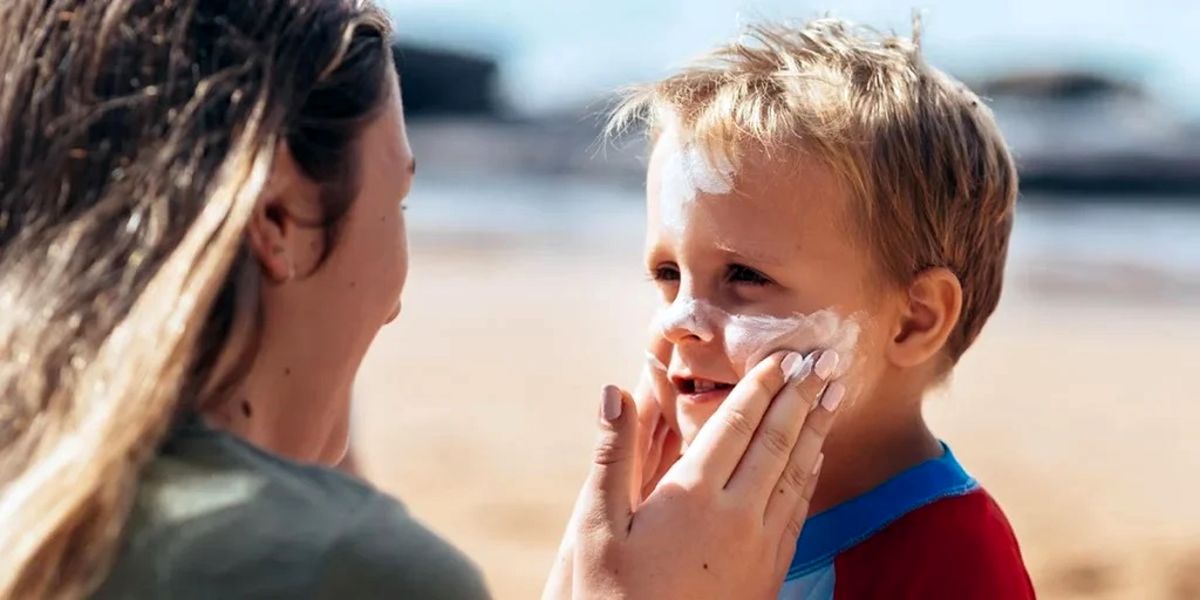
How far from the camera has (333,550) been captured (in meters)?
1.82

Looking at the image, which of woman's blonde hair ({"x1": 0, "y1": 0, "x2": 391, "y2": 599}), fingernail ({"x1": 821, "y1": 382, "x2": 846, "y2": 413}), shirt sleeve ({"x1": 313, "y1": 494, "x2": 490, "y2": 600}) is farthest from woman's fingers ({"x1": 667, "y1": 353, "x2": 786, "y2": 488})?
woman's blonde hair ({"x1": 0, "y1": 0, "x2": 391, "y2": 599})

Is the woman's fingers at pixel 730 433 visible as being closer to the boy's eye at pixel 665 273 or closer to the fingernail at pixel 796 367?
the fingernail at pixel 796 367

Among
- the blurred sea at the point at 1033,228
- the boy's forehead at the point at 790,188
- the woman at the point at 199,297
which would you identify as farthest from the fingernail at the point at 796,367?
the blurred sea at the point at 1033,228

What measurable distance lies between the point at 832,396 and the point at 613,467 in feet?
1.58

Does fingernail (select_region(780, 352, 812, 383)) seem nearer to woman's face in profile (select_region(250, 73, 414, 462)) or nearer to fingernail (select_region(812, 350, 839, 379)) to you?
fingernail (select_region(812, 350, 839, 379))

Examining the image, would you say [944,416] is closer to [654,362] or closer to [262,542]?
[654,362]

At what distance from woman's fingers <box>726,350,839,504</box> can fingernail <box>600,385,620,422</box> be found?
0.23m

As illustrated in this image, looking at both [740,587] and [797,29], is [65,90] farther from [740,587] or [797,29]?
[797,29]

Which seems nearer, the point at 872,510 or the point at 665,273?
the point at 872,510

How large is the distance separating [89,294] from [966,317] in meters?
1.89

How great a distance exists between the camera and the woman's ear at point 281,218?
A: 2.08 meters

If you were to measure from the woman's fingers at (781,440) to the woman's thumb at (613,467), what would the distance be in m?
0.18

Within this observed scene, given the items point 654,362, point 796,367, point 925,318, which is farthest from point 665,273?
point 925,318

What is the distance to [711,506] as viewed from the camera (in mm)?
2512
